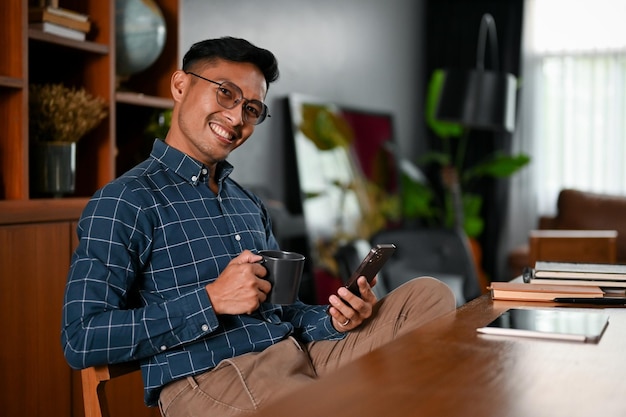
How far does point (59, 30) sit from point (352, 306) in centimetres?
118

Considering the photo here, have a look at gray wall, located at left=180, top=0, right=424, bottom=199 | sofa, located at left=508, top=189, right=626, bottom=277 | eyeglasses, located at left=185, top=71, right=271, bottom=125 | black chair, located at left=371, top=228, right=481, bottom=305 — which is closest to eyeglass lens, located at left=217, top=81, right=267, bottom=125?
eyeglasses, located at left=185, top=71, right=271, bottom=125

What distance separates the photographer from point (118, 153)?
2.78 meters

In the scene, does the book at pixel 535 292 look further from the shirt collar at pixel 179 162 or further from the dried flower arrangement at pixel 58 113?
the dried flower arrangement at pixel 58 113

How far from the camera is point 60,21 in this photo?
2270 mm

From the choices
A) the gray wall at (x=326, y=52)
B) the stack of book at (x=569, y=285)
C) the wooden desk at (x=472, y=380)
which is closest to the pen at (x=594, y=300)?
the stack of book at (x=569, y=285)

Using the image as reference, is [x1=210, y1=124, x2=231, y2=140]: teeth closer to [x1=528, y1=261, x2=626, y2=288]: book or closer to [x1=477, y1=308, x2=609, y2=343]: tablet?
[x1=477, y1=308, x2=609, y2=343]: tablet

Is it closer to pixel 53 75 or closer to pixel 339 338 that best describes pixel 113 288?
pixel 339 338

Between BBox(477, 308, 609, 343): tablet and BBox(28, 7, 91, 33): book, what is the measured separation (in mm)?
1443

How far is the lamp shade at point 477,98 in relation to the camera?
4.81 m

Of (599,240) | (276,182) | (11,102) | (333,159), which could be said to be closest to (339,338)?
(11,102)

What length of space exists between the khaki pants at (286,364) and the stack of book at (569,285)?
0.54ft

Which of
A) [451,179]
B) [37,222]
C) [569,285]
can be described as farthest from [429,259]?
[37,222]

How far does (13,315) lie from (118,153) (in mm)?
876

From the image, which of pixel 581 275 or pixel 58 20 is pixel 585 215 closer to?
pixel 581 275
